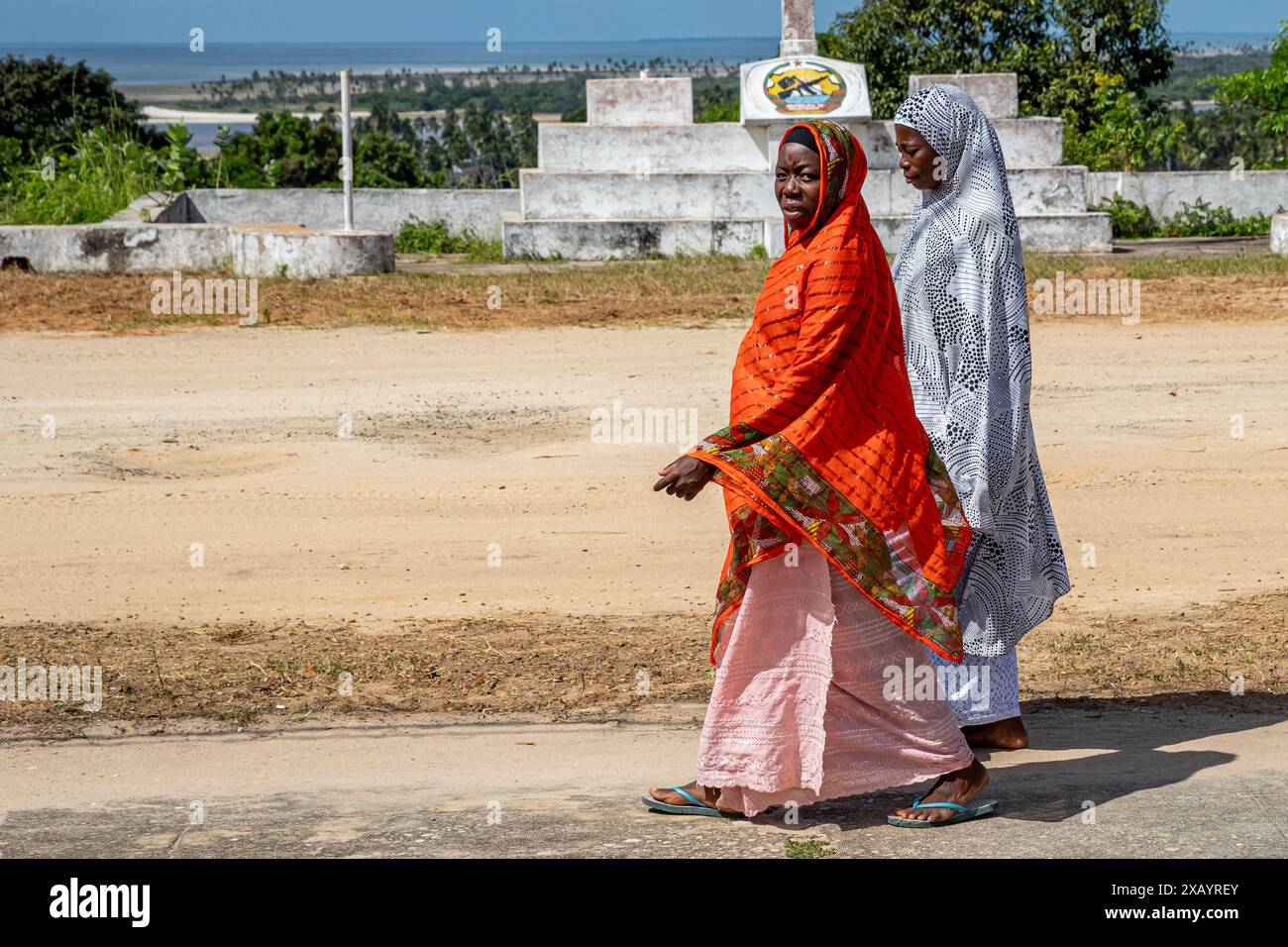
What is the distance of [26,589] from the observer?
7379mm

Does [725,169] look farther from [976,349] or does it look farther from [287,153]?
[976,349]

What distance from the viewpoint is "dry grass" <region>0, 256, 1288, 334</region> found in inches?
534

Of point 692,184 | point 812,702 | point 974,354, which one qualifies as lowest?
point 812,702

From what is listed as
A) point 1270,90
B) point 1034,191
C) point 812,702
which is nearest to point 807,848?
point 812,702

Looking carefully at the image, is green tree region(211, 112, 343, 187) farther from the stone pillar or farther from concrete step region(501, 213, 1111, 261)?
the stone pillar

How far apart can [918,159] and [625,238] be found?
1313 centimetres

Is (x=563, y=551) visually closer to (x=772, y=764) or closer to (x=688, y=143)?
(x=772, y=764)

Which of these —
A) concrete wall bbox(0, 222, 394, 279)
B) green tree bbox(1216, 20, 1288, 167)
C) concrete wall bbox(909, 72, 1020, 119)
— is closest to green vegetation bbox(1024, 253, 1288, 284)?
concrete wall bbox(909, 72, 1020, 119)

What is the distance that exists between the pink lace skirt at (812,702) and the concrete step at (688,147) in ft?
49.5

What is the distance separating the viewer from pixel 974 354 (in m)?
4.84

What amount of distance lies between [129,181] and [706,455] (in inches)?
670

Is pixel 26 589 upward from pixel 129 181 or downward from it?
downward

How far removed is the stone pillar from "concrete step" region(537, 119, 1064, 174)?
951 mm

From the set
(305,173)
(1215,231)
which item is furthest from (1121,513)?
(305,173)
